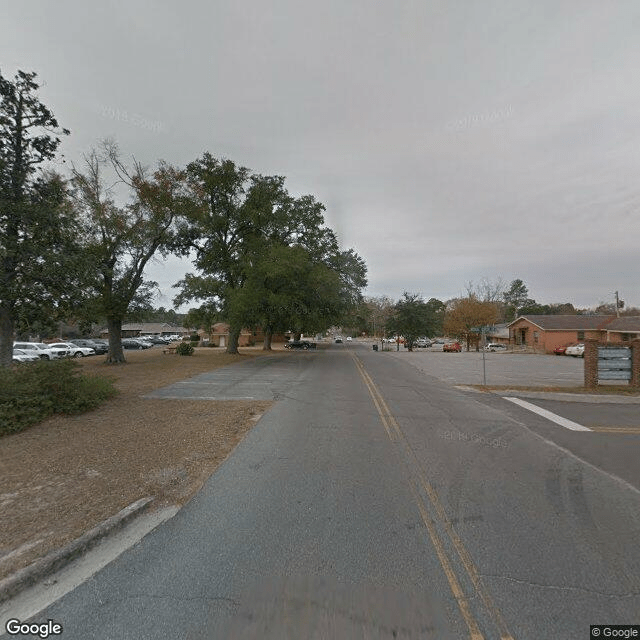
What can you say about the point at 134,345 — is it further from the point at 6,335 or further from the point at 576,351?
the point at 576,351

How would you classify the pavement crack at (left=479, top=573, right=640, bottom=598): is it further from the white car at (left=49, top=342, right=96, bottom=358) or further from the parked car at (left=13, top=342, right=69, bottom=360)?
the white car at (left=49, top=342, right=96, bottom=358)

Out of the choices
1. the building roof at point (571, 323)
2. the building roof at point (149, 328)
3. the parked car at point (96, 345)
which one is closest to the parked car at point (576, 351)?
the building roof at point (571, 323)

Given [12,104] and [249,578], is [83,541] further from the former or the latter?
[12,104]

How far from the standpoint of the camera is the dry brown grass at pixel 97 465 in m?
3.42

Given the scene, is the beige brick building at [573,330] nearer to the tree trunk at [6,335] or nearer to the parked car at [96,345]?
the tree trunk at [6,335]

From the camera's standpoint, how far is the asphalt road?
2.31 metres

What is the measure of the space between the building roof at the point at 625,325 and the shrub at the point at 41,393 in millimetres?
44334

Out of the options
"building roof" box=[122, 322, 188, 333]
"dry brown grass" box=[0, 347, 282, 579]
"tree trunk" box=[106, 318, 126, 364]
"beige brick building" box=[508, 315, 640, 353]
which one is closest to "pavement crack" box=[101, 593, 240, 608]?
"dry brown grass" box=[0, 347, 282, 579]

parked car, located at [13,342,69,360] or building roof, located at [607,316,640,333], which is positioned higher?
building roof, located at [607,316,640,333]

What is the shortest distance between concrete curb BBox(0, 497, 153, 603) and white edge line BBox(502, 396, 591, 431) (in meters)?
8.32

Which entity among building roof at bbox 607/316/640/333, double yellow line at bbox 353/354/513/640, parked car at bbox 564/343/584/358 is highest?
building roof at bbox 607/316/640/333

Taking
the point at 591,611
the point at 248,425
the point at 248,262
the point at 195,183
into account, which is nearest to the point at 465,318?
the point at 248,262

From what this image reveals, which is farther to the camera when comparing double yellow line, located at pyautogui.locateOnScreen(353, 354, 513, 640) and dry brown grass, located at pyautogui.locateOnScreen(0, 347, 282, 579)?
dry brown grass, located at pyautogui.locateOnScreen(0, 347, 282, 579)

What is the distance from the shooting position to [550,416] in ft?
27.9
